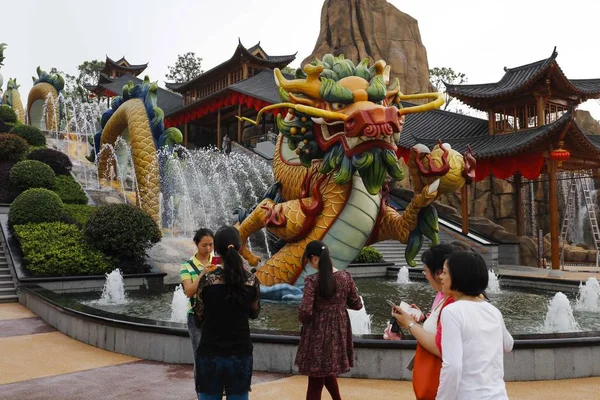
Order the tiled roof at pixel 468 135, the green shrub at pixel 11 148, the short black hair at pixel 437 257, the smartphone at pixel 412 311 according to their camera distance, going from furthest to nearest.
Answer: the green shrub at pixel 11 148 < the tiled roof at pixel 468 135 < the short black hair at pixel 437 257 < the smartphone at pixel 412 311

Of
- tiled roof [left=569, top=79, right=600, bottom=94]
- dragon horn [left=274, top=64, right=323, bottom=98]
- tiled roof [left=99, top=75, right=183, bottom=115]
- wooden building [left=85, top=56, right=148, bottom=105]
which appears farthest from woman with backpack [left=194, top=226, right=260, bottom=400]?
wooden building [left=85, top=56, right=148, bottom=105]

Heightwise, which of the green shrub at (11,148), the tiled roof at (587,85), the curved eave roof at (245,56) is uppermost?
the curved eave roof at (245,56)

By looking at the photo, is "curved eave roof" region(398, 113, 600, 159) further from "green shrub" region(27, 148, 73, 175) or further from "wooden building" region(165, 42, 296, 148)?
"green shrub" region(27, 148, 73, 175)

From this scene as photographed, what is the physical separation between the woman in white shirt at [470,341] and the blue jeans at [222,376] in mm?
1138

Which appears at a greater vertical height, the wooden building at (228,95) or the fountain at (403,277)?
the wooden building at (228,95)

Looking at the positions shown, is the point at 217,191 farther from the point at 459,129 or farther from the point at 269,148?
the point at 459,129

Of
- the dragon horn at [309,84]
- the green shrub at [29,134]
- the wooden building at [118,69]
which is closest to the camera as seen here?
the dragon horn at [309,84]

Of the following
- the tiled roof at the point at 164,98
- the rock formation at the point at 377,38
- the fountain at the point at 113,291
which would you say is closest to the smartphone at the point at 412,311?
the fountain at the point at 113,291

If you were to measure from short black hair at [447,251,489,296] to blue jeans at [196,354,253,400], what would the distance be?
1249 mm

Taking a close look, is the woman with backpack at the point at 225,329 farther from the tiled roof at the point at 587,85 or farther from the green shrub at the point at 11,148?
the tiled roof at the point at 587,85

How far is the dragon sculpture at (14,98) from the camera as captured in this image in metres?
30.9

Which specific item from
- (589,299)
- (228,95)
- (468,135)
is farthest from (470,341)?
(228,95)

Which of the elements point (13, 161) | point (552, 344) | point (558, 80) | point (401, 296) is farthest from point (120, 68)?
point (552, 344)

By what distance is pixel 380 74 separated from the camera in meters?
7.26
